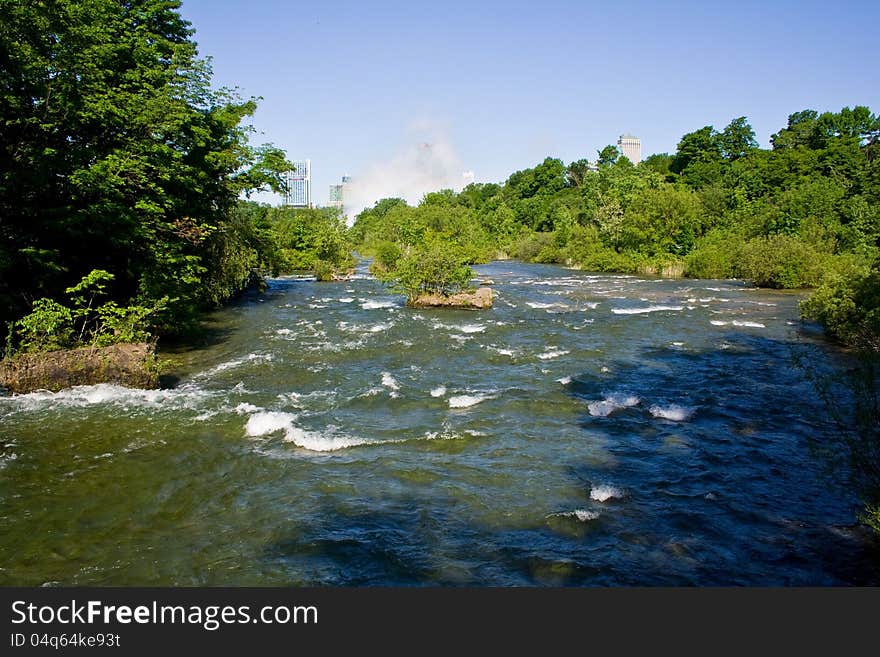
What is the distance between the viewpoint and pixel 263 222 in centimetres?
3556

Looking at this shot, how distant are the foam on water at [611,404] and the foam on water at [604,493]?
3615 mm

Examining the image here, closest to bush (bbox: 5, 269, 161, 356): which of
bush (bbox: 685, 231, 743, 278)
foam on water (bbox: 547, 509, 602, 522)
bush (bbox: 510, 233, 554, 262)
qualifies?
foam on water (bbox: 547, 509, 602, 522)

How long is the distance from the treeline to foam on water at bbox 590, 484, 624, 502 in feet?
25.5

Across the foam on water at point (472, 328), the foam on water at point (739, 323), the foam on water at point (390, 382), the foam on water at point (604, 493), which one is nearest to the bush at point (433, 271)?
the foam on water at point (472, 328)

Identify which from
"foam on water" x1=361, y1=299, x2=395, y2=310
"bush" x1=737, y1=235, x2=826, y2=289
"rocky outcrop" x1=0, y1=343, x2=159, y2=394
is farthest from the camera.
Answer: "bush" x1=737, y1=235, x2=826, y2=289

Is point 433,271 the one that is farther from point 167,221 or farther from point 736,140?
point 736,140

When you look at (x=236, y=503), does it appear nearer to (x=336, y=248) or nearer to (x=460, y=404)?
(x=460, y=404)

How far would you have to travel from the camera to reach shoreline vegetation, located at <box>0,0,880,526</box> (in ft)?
45.3

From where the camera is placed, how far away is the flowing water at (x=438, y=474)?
264 inches

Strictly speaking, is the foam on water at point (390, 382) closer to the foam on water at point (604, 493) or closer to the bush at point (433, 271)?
the foam on water at point (604, 493)

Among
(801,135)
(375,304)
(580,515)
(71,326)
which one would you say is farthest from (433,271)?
(801,135)

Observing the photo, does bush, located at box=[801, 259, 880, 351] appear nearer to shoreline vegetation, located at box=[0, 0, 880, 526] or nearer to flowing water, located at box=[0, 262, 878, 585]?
shoreline vegetation, located at box=[0, 0, 880, 526]

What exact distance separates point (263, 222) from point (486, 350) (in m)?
22.1

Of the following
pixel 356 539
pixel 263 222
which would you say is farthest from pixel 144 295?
pixel 263 222
